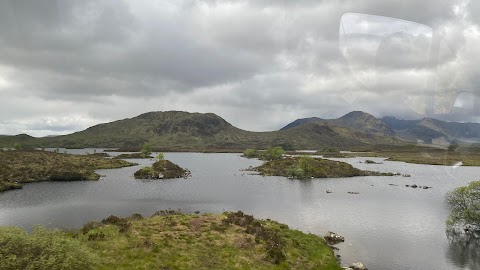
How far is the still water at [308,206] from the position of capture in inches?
2406

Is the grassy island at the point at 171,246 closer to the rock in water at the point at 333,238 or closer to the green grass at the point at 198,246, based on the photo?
the green grass at the point at 198,246

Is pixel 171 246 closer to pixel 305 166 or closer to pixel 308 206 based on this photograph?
pixel 308 206

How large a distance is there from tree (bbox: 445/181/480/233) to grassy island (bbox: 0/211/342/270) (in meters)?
32.5

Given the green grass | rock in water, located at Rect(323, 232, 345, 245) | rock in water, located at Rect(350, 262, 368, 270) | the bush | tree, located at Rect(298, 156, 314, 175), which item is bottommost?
rock in water, located at Rect(350, 262, 368, 270)

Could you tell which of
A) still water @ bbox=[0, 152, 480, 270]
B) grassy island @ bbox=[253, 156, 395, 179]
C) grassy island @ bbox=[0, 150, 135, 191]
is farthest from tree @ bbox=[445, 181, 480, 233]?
grassy island @ bbox=[0, 150, 135, 191]

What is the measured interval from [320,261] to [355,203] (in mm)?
56463

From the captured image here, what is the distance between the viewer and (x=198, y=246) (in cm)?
5316

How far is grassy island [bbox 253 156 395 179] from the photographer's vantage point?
173000 millimetres

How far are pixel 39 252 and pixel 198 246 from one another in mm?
23651

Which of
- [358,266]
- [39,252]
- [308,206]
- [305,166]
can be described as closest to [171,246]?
[39,252]

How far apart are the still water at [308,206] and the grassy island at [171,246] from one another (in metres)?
9.88

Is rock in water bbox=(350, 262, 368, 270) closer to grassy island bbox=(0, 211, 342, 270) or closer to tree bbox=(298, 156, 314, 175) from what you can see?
grassy island bbox=(0, 211, 342, 270)

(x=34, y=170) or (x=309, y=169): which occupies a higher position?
(x=34, y=170)

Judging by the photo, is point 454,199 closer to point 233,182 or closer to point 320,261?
point 320,261
